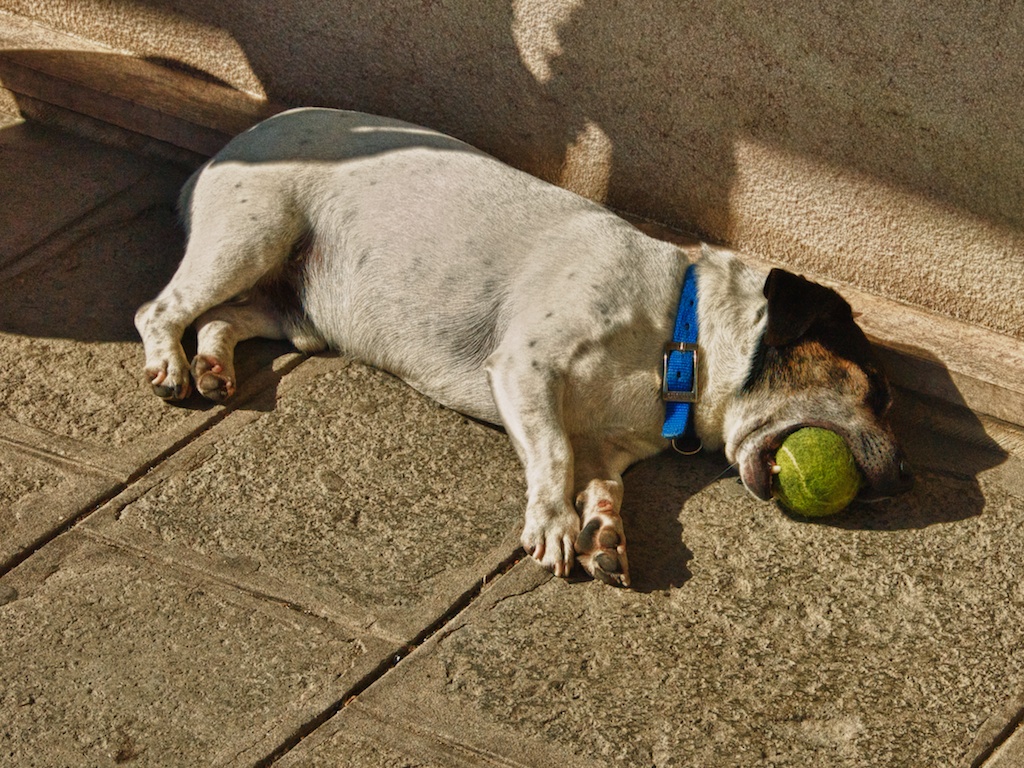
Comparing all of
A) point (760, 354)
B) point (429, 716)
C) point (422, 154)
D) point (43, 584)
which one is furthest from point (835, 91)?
point (43, 584)

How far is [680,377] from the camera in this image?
3945 millimetres

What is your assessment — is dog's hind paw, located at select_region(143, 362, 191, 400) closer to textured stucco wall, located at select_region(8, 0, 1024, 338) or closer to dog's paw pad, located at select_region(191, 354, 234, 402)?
dog's paw pad, located at select_region(191, 354, 234, 402)

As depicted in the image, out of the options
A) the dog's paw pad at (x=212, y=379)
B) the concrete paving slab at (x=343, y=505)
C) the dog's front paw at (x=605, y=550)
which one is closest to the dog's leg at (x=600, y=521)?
the dog's front paw at (x=605, y=550)

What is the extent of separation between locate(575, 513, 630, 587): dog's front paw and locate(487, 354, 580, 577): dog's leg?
0.04m

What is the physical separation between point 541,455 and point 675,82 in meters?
1.56

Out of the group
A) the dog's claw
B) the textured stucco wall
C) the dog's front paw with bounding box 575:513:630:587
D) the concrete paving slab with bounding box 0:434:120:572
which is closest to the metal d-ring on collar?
the dog's front paw with bounding box 575:513:630:587

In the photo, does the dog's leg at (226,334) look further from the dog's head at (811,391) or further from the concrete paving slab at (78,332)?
the dog's head at (811,391)

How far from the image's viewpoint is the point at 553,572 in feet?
11.7

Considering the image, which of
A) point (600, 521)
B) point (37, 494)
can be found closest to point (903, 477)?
point (600, 521)

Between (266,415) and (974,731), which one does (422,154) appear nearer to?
(266,415)

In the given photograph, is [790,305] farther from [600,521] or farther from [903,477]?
[600,521]

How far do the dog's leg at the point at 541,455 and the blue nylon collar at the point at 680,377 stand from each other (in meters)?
0.36

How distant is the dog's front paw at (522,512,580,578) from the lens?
3568 millimetres

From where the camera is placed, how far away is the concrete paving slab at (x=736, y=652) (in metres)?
3.07
